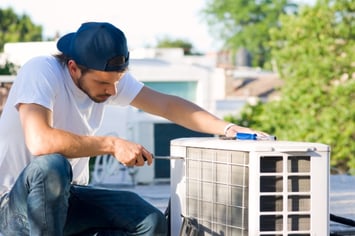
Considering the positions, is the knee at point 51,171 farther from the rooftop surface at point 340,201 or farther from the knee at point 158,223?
the rooftop surface at point 340,201

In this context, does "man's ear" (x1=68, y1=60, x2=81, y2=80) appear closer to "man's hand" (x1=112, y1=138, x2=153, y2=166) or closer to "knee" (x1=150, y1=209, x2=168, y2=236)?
"man's hand" (x1=112, y1=138, x2=153, y2=166)

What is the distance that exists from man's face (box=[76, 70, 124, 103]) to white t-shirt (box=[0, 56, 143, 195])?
0.18ft

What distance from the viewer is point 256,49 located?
77438 mm

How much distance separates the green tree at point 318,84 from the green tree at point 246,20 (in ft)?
166

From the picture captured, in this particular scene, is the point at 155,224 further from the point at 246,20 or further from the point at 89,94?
the point at 246,20

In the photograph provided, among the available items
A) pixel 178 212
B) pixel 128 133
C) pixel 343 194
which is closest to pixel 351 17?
pixel 128 133

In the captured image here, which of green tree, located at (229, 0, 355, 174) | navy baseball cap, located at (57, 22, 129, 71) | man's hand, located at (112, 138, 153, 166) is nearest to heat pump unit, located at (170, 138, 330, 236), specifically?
man's hand, located at (112, 138, 153, 166)

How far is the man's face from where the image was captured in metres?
3.92

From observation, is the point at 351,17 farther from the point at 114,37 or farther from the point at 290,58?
the point at 114,37

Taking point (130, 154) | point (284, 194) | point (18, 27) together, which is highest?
Result: point (18, 27)

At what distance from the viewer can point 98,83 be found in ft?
Result: 12.9

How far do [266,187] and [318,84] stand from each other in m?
21.2

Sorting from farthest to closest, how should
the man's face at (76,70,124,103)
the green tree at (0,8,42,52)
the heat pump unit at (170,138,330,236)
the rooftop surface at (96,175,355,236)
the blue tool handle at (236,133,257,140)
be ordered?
the green tree at (0,8,42,52) < the rooftop surface at (96,175,355,236) < the blue tool handle at (236,133,257,140) < the man's face at (76,70,124,103) < the heat pump unit at (170,138,330,236)

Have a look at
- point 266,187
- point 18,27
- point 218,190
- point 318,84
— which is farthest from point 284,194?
point 18,27
